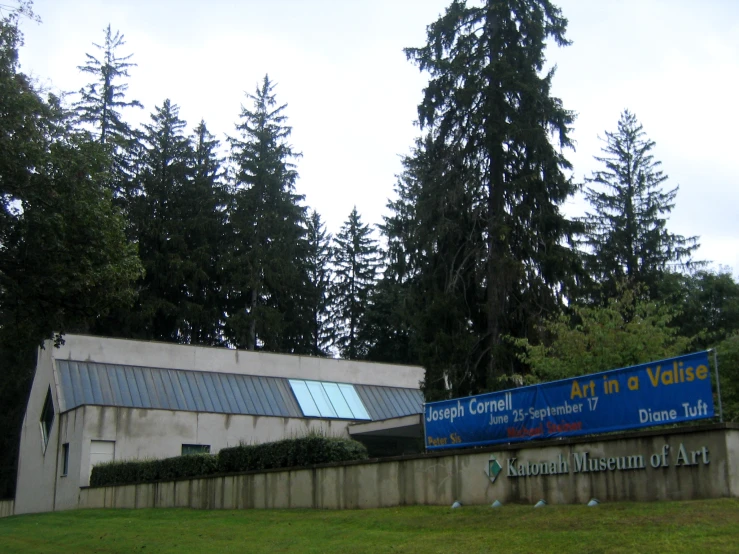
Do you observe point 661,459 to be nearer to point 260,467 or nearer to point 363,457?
point 363,457

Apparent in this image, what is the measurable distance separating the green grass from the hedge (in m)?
1.42

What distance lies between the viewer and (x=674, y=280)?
4719 centimetres

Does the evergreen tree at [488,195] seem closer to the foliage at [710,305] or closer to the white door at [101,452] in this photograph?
the white door at [101,452]

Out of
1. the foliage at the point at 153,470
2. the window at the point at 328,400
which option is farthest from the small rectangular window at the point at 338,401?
the foliage at the point at 153,470

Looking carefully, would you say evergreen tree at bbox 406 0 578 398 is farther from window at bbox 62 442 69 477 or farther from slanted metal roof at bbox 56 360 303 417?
window at bbox 62 442 69 477

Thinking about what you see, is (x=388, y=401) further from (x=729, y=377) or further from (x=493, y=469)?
(x=493, y=469)

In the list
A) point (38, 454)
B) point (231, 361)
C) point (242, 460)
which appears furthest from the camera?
point (231, 361)

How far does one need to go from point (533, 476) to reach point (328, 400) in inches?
968

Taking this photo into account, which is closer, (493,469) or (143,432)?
(493,469)

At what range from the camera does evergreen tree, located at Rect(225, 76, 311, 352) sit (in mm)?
54531

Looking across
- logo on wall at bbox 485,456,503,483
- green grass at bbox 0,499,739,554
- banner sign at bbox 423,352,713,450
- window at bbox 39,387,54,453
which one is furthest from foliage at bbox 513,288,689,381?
window at bbox 39,387,54,453

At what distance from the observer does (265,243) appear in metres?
57.5

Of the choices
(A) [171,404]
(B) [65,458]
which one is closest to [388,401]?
(A) [171,404]

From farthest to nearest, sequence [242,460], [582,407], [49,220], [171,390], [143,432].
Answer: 1. [171,390]
2. [143,432]
3. [242,460]
4. [49,220]
5. [582,407]
